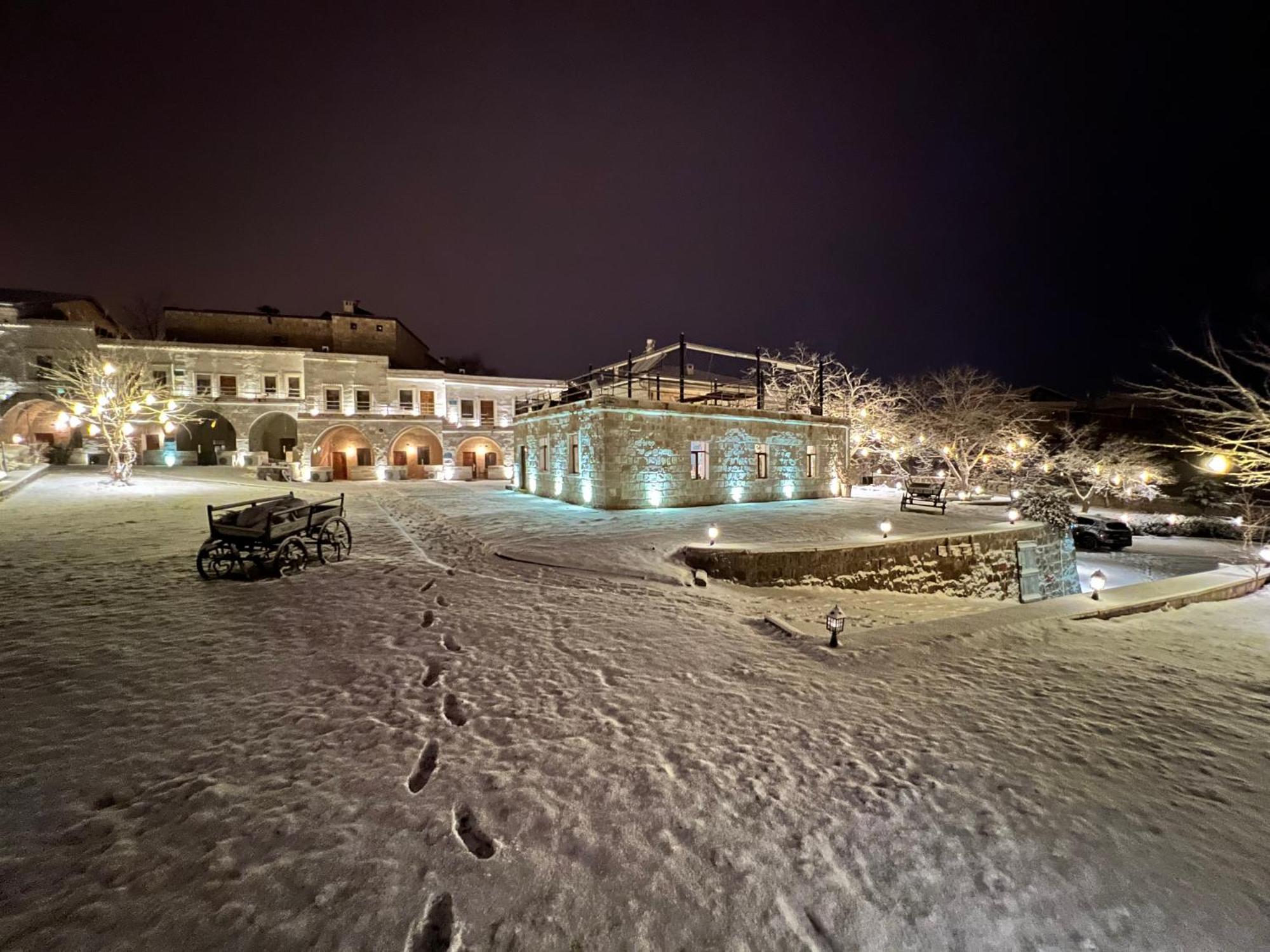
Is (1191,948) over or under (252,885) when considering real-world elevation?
under

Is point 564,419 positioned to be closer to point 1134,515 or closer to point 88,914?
point 88,914

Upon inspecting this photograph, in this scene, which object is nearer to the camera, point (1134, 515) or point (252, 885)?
point (252, 885)

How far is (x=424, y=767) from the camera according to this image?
3529 mm

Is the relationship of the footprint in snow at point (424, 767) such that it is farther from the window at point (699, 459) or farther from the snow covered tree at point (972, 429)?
the snow covered tree at point (972, 429)

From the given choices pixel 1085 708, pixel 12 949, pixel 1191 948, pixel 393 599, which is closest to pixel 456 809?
pixel 12 949

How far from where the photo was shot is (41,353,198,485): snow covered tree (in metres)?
21.0

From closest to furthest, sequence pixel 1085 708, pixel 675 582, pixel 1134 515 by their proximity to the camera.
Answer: pixel 1085 708 → pixel 675 582 → pixel 1134 515

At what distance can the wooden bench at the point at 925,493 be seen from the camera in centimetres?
1805

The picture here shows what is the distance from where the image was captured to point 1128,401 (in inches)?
1673

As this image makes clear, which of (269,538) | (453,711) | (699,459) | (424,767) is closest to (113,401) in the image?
(269,538)

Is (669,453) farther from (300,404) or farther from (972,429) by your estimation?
(300,404)

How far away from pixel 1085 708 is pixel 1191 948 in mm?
3023

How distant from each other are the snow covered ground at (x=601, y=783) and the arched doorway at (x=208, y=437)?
34352mm

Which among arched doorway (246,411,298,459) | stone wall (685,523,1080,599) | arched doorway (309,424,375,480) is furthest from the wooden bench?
arched doorway (246,411,298,459)
